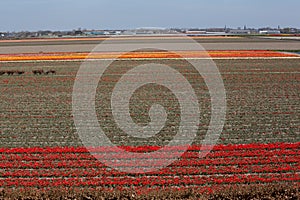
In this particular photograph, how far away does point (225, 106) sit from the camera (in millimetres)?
23984

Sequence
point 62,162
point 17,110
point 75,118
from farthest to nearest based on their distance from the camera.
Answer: point 17,110
point 75,118
point 62,162

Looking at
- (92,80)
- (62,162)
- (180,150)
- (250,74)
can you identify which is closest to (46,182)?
(62,162)

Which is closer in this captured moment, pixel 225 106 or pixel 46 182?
pixel 46 182

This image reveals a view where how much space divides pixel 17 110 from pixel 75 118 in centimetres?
471

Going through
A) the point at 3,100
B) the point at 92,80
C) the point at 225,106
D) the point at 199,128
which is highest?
the point at 92,80

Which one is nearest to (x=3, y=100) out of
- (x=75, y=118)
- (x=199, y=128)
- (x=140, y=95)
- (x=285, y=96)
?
(x=75, y=118)

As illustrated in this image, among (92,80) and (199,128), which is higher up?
(92,80)

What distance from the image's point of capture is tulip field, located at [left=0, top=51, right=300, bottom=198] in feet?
43.5

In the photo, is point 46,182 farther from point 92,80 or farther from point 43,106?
point 92,80

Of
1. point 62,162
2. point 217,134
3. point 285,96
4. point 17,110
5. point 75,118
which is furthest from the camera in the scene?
point 285,96

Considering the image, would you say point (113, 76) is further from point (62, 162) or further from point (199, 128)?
point (62, 162)

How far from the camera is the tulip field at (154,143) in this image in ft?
43.5

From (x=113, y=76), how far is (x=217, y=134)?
66.7 feet

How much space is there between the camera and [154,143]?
17.1m
